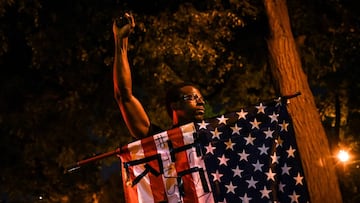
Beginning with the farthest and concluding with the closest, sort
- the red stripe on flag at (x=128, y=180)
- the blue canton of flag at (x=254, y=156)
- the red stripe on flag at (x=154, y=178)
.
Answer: the red stripe on flag at (x=128, y=180), the red stripe on flag at (x=154, y=178), the blue canton of flag at (x=254, y=156)

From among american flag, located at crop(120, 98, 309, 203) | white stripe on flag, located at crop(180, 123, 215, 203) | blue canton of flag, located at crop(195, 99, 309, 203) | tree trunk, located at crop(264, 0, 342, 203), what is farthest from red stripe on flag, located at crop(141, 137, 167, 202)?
tree trunk, located at crop(264, 0, 342, 203)

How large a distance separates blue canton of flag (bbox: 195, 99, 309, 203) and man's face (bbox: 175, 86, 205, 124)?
0.12m

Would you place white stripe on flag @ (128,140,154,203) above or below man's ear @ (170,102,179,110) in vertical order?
below

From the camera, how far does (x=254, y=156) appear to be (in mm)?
4391

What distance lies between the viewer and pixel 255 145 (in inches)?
174

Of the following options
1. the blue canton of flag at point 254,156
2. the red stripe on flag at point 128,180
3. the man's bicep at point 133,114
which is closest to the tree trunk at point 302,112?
the blue canton of flag at point 254,156

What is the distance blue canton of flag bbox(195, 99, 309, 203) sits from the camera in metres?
4.30

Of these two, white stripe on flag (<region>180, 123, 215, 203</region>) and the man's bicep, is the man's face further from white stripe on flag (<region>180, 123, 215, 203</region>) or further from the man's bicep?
the man's bicep

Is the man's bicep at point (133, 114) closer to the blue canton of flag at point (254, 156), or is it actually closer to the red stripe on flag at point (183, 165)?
the red stripe on flag at point (183, 165)

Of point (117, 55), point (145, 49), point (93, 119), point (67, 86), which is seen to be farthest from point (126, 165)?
point (93, 119)

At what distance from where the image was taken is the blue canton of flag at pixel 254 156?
4301 millimetres

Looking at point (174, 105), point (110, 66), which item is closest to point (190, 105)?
point (174, 105)

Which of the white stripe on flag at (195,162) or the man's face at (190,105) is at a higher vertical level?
the man's face at (190,105)

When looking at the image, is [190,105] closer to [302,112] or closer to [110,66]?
[302,112]
